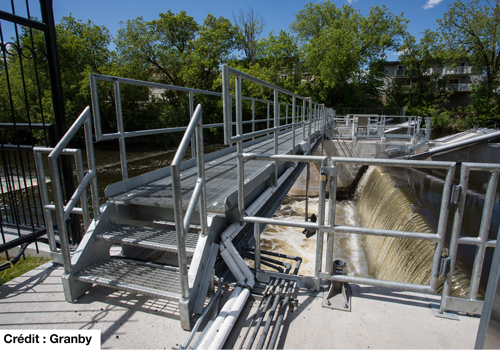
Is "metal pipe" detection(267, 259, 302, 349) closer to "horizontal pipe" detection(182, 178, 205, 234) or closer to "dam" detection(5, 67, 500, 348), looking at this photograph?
"dam" detection(5, 67, 500, 348)

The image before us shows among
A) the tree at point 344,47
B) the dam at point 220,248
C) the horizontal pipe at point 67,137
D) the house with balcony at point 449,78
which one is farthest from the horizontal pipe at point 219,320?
the house with balcony at point 449,78

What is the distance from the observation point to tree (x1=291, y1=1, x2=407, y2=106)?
3191cm

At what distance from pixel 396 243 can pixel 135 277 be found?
18.9ft

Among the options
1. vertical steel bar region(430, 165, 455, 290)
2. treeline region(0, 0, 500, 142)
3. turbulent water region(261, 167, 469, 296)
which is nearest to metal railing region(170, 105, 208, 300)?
vertical steel bar region(430, 165, 455, 290)

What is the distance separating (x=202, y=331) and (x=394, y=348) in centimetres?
121

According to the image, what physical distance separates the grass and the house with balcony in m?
40.9

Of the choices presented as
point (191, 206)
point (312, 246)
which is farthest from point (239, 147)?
point (312, 246)

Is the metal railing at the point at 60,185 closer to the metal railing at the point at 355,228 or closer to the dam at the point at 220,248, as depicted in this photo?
the dam at the point at 220,248

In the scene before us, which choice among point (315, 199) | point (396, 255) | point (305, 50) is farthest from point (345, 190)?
point (305, 50)

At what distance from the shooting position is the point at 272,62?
31766 mm

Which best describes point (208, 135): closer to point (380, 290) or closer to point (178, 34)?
point (178, 34)

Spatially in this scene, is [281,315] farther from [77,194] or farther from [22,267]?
[22,267]

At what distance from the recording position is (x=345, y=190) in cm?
1457

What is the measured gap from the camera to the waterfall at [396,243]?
459 centimetres
